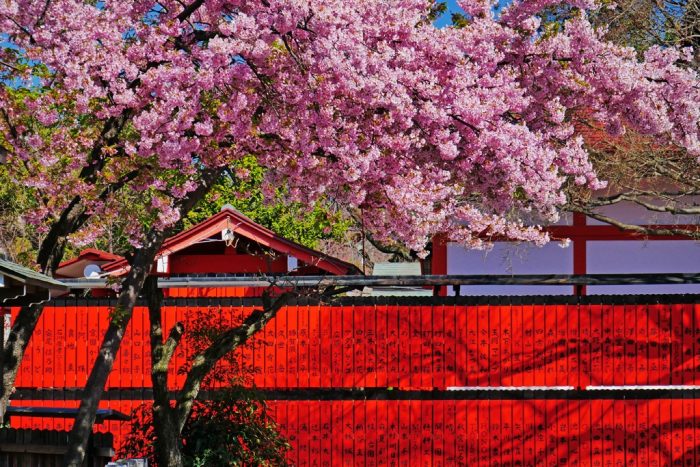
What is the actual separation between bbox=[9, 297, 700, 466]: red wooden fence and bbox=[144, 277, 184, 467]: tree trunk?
4.64 feet

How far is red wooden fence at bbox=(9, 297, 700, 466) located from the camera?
12.6 m

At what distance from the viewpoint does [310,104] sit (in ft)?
32.2

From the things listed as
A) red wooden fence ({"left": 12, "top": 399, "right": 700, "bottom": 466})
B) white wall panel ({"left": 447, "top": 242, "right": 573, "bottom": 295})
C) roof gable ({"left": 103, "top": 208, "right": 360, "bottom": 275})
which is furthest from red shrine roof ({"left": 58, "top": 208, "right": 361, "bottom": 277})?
red wooden fence ({"left": 12, "top": 399, "right": 700, "bottom": 466})

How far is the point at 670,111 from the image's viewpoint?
11078 millimetres

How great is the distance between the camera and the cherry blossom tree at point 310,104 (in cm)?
951

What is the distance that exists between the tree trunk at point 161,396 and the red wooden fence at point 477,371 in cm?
141

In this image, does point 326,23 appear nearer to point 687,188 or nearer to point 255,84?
point 255,84

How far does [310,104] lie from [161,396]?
3.28 meters

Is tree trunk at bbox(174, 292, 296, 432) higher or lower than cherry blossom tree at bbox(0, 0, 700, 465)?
lower

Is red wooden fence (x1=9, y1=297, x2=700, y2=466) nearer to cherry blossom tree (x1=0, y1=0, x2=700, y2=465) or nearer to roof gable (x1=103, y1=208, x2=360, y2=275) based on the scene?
cherry blossom tree (x1=0, y1=0, x2=700, y2=465)

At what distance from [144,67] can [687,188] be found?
535 inches

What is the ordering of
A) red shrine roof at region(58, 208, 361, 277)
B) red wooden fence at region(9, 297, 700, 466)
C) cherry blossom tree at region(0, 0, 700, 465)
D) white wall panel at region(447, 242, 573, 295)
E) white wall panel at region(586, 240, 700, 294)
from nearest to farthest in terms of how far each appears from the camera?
cherry blossom tree at region(0, 0, 700, 465), red wooden fence at region(9, 297, 700, 466), red shrine roof at region(58, 208, 361, 277), white wall panel at region(586, 240, 700, 294), white wall panel at region(447, 242, 573, 295)

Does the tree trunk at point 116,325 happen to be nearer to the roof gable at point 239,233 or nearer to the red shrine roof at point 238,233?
the red shrine roof at point 238,233

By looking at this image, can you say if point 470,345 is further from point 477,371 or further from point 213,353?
point 213,353
